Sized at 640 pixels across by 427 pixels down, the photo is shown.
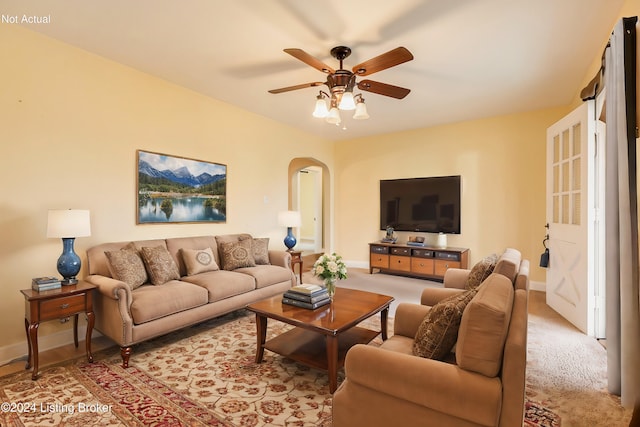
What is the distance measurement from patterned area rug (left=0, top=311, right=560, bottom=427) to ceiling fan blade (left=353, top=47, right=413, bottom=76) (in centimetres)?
243

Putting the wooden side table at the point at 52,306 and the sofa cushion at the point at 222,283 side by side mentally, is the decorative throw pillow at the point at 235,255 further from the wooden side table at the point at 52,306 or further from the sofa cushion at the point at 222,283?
the wooden side table at the point at 52,306

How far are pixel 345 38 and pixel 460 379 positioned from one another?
269cm

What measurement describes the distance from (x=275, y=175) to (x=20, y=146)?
3.19 metres

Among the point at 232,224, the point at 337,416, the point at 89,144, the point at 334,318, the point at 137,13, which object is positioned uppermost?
the point at 137,13

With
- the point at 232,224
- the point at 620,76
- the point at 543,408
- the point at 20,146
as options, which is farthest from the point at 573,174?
the point at 20,146

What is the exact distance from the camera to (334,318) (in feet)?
7.55

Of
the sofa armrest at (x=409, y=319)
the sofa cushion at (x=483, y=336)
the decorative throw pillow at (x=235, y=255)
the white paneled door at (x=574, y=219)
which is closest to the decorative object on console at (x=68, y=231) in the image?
the decorative throw pillow at (x=235, y=255)

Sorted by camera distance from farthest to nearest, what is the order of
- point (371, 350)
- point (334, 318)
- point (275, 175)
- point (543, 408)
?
1. point (275, 175)
2. point (334, 318)
3. point (543, 408)
4. point (371, 350)

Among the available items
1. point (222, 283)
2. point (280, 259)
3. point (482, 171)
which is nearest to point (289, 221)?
point (280, 259)

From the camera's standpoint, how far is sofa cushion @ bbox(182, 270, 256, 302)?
316cm

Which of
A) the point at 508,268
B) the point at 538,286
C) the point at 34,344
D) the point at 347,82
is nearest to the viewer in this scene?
the point at 508,268

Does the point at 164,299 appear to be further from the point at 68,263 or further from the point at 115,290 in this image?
the point at 68,263

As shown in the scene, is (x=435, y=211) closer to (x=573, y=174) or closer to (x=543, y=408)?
(x=573, y=174)

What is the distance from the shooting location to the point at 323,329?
2.09 m
